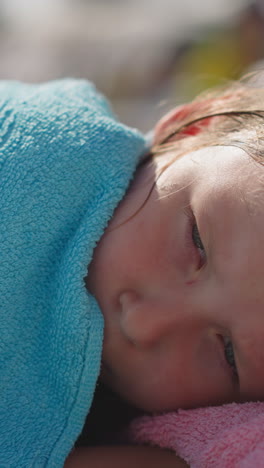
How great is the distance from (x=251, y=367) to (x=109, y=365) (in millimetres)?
188

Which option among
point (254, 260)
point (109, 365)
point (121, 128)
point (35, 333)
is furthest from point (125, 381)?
point (121, 128)

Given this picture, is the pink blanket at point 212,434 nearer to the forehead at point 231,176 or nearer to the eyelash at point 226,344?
the eyelash at point 226,344

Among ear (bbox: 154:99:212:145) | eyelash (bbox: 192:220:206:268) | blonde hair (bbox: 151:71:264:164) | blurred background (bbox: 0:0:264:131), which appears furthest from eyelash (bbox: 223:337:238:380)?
blurred background (bbox: 0:0:264:131)

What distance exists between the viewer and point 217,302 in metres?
0.70

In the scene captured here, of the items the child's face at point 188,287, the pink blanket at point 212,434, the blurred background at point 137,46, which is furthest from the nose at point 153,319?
the blurred background at point 137,46

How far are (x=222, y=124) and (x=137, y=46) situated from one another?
1.23 m

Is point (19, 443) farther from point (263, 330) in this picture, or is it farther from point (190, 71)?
point (190, 71)

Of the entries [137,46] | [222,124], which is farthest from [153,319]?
[137,46]

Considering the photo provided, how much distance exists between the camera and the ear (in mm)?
924

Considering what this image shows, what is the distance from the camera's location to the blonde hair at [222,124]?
79 cm

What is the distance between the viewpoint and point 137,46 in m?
2.01

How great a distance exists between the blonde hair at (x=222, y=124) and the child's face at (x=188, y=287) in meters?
0.03

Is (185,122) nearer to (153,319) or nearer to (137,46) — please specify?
(153,319)

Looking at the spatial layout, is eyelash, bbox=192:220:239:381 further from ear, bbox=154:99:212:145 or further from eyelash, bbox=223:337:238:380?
ear, bbox=154:99:212:145
